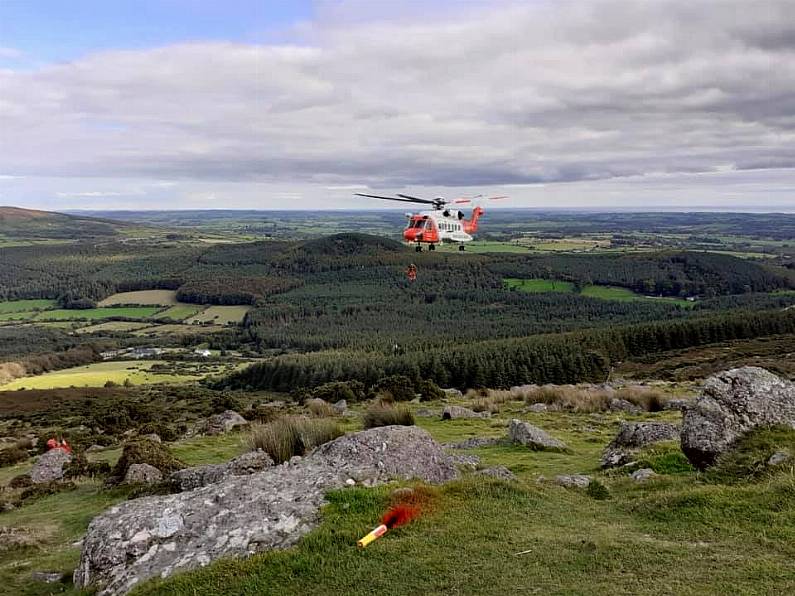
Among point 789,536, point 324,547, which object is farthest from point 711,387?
point 324,547

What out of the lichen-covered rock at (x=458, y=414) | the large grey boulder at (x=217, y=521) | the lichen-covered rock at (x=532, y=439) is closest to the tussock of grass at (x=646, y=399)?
the lichen-covered rock at (x=458, y=414)

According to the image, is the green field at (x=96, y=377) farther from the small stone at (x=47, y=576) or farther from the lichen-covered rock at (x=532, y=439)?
the small stone at (x=47, y=576)

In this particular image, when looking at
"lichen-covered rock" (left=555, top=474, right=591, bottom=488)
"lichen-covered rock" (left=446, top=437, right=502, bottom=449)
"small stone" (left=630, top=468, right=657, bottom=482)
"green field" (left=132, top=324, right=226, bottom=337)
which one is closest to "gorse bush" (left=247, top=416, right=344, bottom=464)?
"lichen-covered rock" (left=446, top=437, right=502, bottom=449)

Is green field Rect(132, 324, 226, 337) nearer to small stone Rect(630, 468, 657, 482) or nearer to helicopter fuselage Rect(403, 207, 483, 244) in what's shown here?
helicopter fuselage Rect(403, 207, 483, 244)

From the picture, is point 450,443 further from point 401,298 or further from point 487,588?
point 401,298

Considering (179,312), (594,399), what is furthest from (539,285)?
(594,399)
